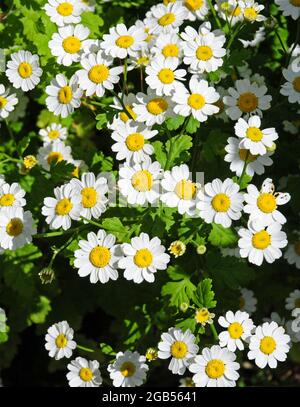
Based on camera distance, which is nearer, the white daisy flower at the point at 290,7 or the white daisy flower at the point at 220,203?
the white daisy flower at the point at 220,203

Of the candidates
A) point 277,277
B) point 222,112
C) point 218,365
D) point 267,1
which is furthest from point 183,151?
point 277,277

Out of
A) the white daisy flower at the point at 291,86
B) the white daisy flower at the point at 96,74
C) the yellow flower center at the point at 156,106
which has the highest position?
the white daisy flower at the point at 96,74

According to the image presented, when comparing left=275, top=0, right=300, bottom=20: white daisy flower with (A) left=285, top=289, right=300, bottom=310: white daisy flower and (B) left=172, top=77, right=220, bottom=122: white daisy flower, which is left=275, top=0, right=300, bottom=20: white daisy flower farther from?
(A) left=285, top=289, right=300, bottom=310: white daisy flower

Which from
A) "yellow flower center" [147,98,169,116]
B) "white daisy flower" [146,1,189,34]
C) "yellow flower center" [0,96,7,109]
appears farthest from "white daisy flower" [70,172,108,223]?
"white daisy flower" [146,1,189,34]

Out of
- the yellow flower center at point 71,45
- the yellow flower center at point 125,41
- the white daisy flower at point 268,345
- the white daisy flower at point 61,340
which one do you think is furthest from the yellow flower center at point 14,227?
the white daisy flower at point 268,345

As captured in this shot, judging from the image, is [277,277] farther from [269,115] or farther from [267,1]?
[267,1]

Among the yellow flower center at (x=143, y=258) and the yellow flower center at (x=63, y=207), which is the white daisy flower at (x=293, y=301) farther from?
the yellow flower center at (x=63, y=207)

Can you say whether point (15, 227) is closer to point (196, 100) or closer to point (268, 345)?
point (196, 100)
